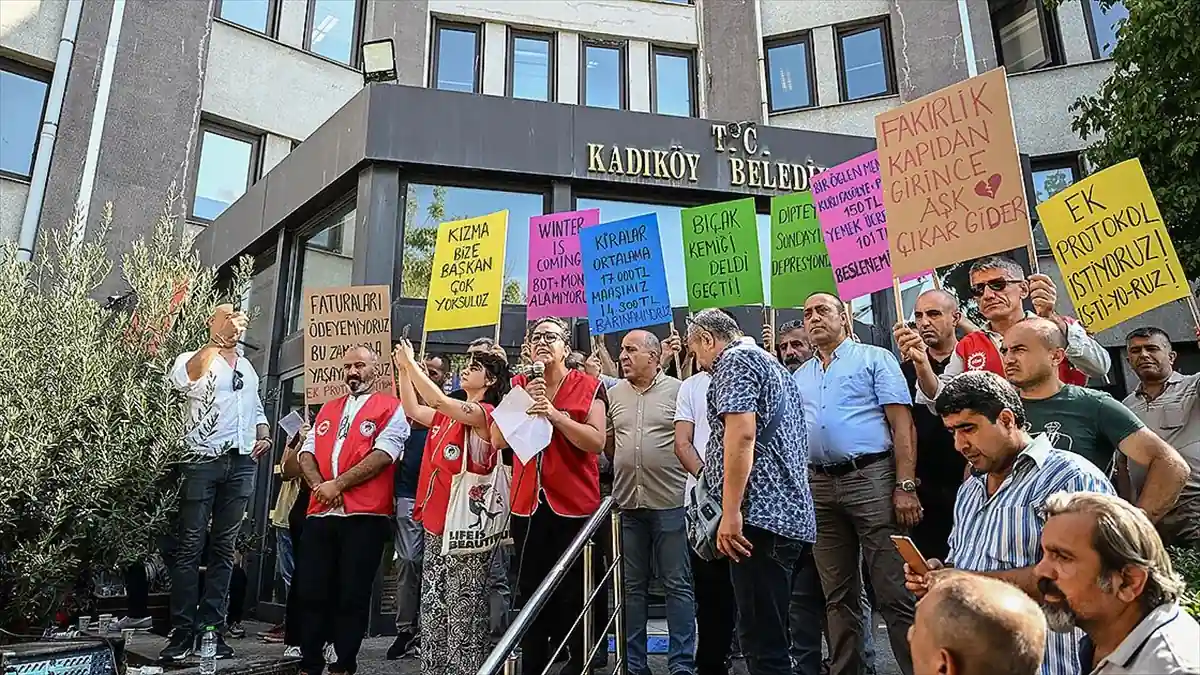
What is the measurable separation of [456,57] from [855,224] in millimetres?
12143

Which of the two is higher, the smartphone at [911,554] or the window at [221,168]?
the window at [221,168]

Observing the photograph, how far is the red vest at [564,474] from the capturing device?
183 inches

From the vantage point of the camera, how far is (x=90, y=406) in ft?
16.9

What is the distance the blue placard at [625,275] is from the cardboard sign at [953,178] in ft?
6.74

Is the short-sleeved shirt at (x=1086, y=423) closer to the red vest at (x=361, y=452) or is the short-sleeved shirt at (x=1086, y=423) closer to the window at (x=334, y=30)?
the red vest at (x=361, y=452)

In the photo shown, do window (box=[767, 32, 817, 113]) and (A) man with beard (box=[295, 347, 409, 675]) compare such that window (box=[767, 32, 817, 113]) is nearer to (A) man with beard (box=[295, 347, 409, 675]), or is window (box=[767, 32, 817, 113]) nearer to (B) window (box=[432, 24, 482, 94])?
(B) window (box=[432, 24, 482, 94])

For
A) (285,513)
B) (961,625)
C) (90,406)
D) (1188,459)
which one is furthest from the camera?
(285,513)

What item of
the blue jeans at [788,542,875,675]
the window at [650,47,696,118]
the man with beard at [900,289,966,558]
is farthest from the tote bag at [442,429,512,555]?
the window at [650,47,696,118]

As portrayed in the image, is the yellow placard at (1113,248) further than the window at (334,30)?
No

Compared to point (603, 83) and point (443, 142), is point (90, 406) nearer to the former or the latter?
point (443, 142)

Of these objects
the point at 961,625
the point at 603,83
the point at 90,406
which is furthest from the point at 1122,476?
the point at 603,83

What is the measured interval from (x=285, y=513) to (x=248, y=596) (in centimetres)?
183

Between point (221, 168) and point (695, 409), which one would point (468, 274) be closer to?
point (695, 409)

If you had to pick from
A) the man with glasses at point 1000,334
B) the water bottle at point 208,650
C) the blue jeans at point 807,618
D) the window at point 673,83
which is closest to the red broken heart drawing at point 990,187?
the man with glasses at point 1000,334
